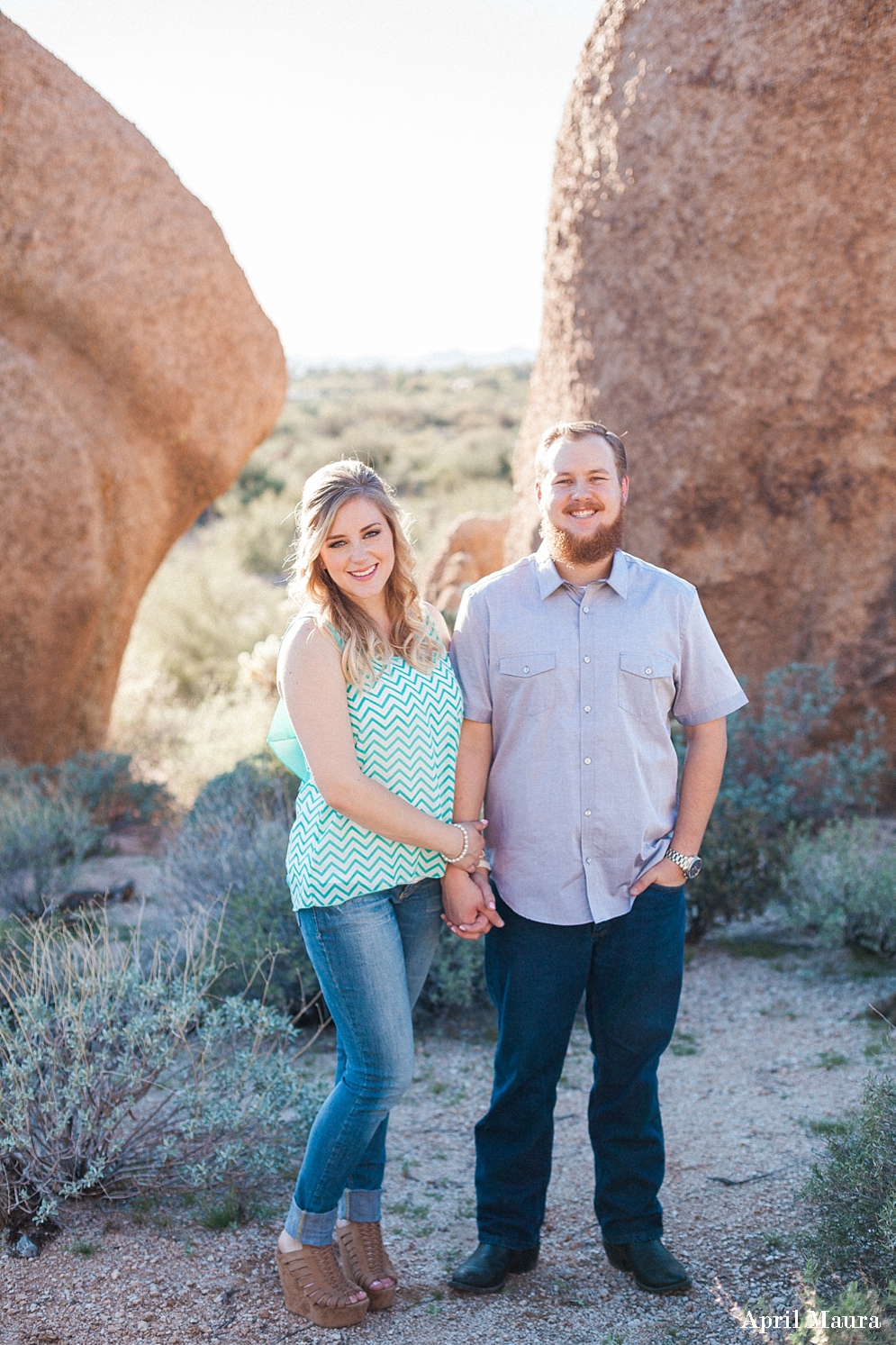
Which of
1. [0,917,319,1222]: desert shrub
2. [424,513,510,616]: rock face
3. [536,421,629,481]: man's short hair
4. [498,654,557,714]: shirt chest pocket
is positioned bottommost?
[0,917,319,1222]: desert shrub

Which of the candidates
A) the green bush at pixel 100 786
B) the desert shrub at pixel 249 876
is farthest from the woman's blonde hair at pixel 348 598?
the green bush at pixel 100 786

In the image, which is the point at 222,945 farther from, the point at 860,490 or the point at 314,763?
the point at 860,490

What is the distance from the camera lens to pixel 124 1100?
3.26m

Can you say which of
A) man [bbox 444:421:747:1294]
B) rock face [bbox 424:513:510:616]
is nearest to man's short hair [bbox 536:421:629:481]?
man [bbox 444:421:747:1294]

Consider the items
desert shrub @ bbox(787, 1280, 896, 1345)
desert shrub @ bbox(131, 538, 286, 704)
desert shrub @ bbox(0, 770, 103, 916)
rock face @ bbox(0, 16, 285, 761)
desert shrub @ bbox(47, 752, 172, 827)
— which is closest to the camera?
desert shrub @ bbox(787, 1280, 896, 1345)

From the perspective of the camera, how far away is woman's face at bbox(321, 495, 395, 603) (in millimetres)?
2707

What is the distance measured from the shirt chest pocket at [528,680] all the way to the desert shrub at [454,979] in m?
1.95

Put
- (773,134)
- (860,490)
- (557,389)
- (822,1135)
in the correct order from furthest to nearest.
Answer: (557,389) < (860,490) < (773,134) < (822,1135)

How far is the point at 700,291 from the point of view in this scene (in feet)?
19.8

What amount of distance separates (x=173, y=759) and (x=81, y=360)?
10.4 feet

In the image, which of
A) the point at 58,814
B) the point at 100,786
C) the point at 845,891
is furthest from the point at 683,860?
the point at 100,786

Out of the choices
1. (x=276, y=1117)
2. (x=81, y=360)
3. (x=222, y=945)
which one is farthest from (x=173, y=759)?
(x=276, y=1117)

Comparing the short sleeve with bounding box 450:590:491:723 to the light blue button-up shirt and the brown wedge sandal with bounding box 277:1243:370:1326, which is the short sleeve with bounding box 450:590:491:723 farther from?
the brown wedge sandal with bounding box 277:1243:370:1326

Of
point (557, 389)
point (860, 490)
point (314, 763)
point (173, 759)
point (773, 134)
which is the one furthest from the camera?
point (173, 759)
